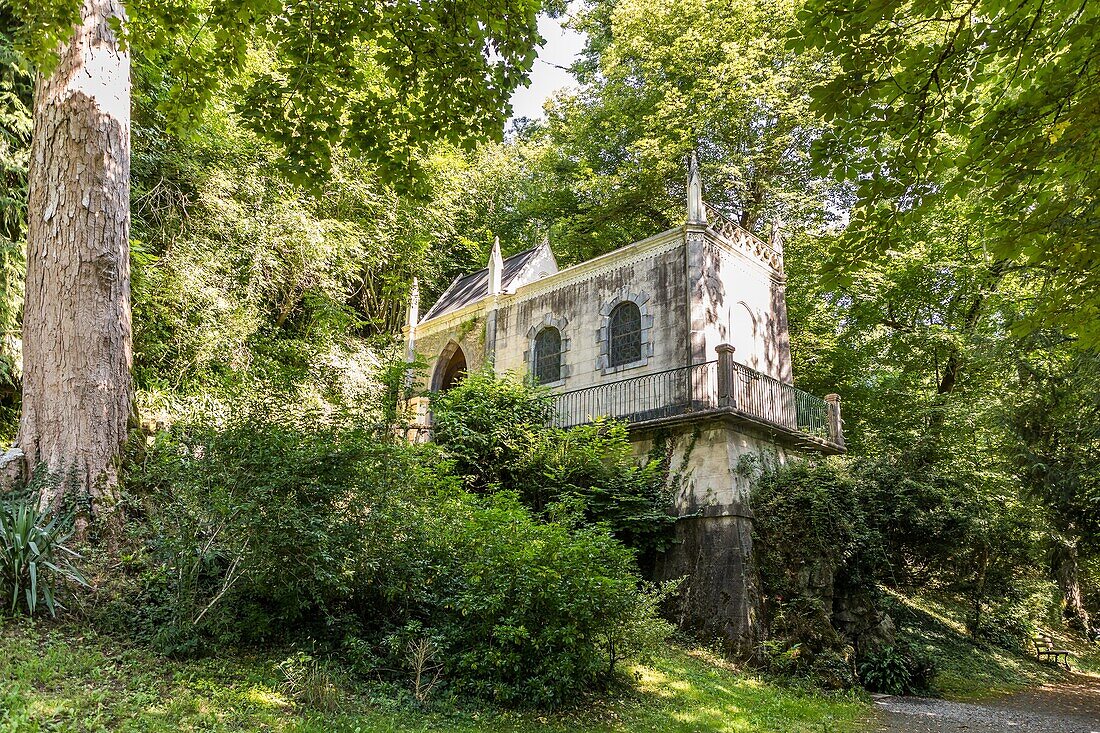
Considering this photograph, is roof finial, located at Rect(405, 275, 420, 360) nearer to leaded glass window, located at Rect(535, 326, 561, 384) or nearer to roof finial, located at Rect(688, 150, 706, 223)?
leaded glass window, located at Rect(535, 326, 561, 384)

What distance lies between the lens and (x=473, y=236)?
28.4m

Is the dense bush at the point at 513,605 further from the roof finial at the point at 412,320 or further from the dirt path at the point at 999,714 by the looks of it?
the roof finial at the point at 412,320

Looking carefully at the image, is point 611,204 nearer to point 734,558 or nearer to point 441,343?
point 441,343

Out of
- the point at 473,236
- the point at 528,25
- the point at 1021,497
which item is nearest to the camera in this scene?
the point at 528,25

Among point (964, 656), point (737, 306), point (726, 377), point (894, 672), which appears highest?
point (737, 306)

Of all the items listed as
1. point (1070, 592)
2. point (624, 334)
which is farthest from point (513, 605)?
point (1070, 592)

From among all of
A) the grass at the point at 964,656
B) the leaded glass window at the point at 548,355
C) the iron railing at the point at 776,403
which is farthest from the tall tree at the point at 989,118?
the leaded glass window at the point at 548,355

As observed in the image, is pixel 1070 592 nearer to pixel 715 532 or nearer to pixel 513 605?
pixel 715 532

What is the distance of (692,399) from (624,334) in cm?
273

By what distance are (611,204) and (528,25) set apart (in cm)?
1948

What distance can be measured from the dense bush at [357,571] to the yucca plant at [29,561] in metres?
0.59

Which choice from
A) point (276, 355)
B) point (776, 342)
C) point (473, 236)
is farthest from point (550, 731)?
point (473, 236)

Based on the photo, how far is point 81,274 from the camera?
327 inches

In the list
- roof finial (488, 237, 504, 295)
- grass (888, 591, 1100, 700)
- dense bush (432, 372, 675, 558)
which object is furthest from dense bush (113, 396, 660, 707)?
roof finial (488, 237, 504, 295)
